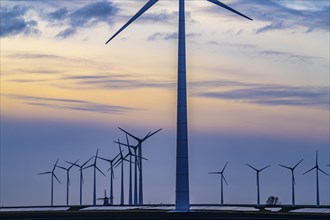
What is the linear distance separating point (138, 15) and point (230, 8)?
1141 centimetres

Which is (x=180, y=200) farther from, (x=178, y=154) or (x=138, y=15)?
(x=138, y=15)
